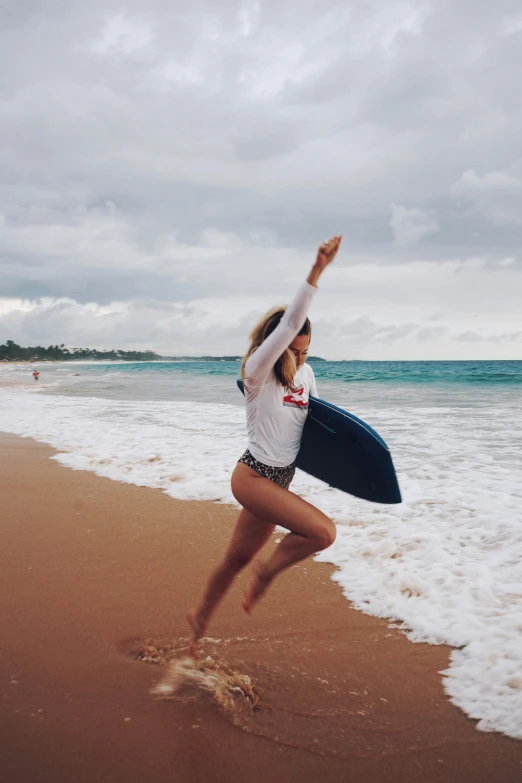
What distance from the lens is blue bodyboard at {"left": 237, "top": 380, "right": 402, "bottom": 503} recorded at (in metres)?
2.97

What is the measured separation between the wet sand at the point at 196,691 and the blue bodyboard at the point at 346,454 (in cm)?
89

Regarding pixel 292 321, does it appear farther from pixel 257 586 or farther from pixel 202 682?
pixel 202 682

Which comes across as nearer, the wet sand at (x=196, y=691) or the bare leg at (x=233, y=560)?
the wet sand at (x=196, y=691)

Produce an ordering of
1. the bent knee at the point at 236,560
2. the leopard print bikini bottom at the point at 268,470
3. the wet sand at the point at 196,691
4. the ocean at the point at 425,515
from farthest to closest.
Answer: the ocean at the point at 425,515
the bent knee at the point at 236,560
the leopard print bikini bottom at the point at 268,470
the wet sand at the point at 196,691

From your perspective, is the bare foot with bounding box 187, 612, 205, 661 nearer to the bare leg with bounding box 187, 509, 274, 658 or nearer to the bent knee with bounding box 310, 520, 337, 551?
the bare leg with bounding box 187, 509, 274, 658

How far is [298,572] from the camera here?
4.15 metres

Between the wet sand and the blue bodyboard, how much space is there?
2.91ft

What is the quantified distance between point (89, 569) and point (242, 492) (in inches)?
75.8

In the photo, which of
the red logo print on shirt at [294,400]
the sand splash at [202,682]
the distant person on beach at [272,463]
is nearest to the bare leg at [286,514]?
the distant person on beach at [272,463]

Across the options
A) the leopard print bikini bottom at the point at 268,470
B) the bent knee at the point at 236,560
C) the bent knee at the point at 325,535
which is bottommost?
the bent knee at the point at 236,560

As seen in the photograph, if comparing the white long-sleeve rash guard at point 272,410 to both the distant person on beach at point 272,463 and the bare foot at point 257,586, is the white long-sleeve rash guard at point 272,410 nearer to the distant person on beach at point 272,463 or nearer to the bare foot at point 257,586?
the distant person on beach at point 272,463

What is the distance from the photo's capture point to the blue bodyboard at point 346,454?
9.75 feet

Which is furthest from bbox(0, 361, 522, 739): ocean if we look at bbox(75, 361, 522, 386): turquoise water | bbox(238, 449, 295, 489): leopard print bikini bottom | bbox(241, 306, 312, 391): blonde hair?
bbox(75, 361, 522, 386): turquoise water

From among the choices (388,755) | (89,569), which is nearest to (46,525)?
(89,569)
